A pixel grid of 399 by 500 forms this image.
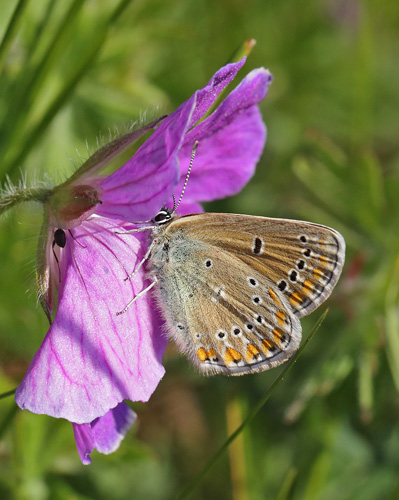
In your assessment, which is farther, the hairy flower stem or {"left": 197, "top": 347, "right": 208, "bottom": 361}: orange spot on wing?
{"left": 197, "top": 347, "right": 208, "bottom": 361}: orange spot on wing

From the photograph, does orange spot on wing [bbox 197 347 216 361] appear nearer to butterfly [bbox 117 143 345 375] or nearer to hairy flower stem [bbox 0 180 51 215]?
butterfly [bbox 117 143 345 375]

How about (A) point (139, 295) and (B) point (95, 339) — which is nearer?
(B) point (95, 339)

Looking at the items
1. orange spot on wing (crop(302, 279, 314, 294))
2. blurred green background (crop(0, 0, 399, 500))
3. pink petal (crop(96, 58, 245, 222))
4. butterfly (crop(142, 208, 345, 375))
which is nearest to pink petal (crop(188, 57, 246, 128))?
pink petal (crop(96, 58, 245, 222))

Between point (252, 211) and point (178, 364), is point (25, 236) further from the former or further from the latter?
point (252, 211)

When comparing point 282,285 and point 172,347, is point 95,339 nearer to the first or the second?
point 282,285

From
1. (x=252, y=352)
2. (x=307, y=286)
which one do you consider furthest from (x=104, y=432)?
(x=307, y=286)

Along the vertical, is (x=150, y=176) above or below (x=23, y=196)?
above

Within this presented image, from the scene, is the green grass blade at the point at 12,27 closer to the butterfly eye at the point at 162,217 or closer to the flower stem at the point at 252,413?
the butterfly eye at the point at 162,217

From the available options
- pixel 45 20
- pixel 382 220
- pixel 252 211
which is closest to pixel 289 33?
pixel 252 211

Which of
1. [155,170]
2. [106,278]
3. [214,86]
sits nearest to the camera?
[155,170]
